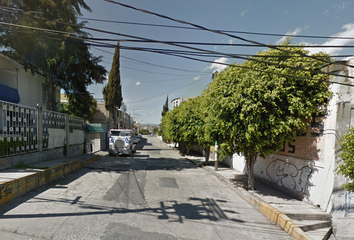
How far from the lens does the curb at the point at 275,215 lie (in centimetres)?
435

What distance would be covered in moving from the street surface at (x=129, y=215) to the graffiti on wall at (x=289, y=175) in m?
2.11

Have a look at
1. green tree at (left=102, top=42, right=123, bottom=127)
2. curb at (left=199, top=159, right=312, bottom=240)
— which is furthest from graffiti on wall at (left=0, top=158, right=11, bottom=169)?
green tree at (left=102, top=42, right=123, bottom=127)

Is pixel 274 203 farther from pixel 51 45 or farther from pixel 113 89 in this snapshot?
pixel 113 89

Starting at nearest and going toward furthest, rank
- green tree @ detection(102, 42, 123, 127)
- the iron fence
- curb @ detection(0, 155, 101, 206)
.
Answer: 1. curb @ detection(0, 155, 101, 206)
2. the iron fence
3. green tree @ detection(102, 42, 123, 127)

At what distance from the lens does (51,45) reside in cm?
1094

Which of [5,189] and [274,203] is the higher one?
[5,189]

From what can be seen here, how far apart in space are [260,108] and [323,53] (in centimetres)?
328

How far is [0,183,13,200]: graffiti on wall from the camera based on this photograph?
194 inches

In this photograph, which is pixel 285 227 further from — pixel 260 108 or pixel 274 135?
pixel 260 108

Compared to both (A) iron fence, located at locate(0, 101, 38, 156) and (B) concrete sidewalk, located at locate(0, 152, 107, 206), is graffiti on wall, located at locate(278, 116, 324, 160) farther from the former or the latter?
(A) iron fence, located at locate(0, 101, 38, 156)

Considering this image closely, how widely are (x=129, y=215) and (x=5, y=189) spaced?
3.58m

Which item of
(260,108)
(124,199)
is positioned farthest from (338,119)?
(124,199)

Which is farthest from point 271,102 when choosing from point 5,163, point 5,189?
point 5,163

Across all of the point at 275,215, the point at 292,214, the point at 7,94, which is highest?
the point at 7,94
